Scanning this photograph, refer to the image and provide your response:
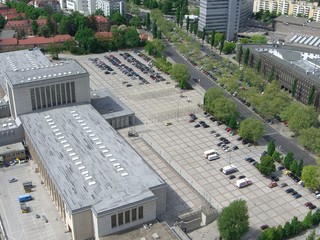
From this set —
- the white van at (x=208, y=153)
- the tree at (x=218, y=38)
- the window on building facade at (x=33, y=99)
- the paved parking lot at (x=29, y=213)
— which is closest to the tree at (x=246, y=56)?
the tree at (x=218, y=38)

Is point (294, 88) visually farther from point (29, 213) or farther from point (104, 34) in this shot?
point (29, 213)

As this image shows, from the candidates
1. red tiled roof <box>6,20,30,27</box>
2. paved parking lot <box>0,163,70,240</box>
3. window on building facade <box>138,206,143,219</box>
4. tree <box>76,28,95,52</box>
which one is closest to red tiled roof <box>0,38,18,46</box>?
red tiled roof <box>6,20,30,27</box>

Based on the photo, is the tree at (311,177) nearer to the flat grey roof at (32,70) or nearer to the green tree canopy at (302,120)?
the green tree canopy at (302,120)

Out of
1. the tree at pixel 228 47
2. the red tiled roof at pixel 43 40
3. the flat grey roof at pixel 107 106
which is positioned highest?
the red tiled roof at pixel 43 40

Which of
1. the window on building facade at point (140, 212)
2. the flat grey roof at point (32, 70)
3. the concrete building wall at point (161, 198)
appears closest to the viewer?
the window on building facade at point (140, 212)

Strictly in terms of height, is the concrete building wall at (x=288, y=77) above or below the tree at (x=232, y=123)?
above

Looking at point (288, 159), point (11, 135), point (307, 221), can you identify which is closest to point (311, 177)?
point (288, 159)

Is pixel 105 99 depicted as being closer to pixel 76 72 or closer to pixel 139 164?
pixel 76 72
